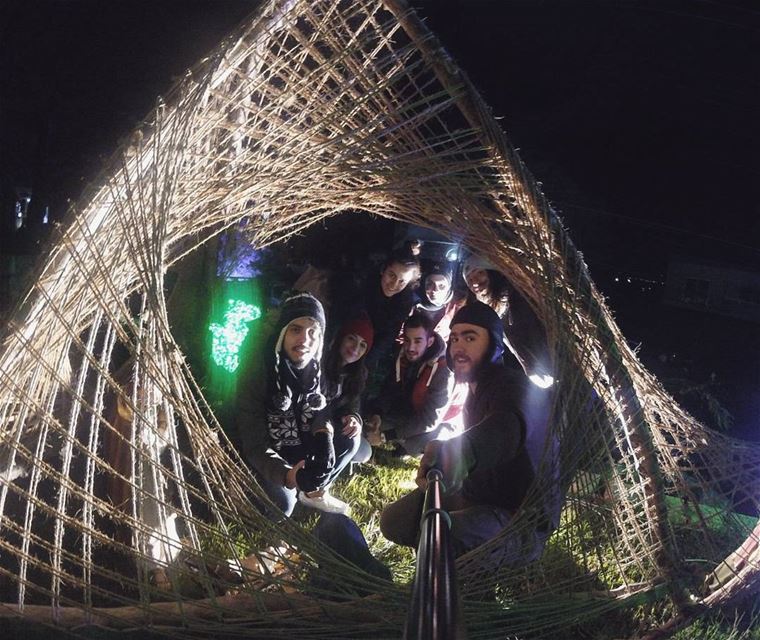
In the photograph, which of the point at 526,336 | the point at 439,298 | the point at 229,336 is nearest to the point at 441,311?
the point at 439,298

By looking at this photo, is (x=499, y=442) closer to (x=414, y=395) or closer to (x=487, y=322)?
(x=487, y=322)

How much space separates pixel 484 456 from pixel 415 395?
1.03m

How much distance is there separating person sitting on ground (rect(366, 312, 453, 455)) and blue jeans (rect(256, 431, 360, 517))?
0.52 m

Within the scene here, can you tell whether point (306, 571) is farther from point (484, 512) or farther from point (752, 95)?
point (752, 95)

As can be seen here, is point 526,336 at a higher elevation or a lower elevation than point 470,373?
higher

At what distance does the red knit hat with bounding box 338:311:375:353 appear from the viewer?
2.60 metres

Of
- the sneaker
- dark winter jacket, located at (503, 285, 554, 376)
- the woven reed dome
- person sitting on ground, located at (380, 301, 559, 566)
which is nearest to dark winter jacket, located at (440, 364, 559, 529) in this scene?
person sitting on ground, located at (380, 301, 559, 566)

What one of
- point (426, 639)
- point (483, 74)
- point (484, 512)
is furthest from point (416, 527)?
point (483, 74)

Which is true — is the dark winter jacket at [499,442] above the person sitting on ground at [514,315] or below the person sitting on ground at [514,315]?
below

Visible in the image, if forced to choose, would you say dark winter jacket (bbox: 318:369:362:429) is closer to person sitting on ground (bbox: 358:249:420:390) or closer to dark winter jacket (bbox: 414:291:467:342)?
person sitting on ground (bbox: 358:249:420:390)

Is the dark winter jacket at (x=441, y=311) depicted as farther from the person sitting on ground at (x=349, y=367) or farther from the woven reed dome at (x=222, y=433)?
the woven reed dome at (x=222, y=433)

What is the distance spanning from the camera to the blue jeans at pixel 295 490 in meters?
2.15

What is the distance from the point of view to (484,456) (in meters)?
1.82

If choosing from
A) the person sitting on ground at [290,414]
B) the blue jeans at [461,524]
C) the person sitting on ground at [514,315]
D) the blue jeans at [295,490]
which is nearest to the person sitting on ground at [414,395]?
the person sitting on ground at [514,315]
